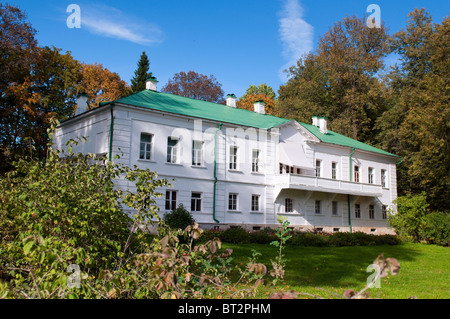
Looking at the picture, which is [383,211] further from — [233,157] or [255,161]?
[233,157]

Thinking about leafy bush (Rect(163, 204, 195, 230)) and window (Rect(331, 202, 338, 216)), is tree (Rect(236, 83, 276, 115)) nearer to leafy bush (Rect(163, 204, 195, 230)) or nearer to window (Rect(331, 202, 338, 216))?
window (Rect(331, 202, 338, 216))

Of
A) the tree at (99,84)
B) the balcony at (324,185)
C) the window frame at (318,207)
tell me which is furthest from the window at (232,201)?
the tree at (99,84)

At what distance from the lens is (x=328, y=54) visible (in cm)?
4859

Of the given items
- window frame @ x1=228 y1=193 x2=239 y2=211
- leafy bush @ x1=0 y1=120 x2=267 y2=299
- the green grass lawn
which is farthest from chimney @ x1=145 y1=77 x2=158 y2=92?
leafy bush @ x1=0 y1=120 x2=267 y2=299

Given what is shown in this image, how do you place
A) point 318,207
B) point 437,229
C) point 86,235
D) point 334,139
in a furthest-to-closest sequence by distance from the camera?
point 334,139
point 318,207
point 437,229
point 86,235

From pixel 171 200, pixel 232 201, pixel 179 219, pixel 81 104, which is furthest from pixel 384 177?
pixel 81 104

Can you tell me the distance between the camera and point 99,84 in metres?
45.4

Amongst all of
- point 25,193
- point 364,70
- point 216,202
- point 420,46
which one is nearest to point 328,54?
point 364,70

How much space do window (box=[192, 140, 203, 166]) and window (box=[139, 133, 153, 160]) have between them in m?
3.06

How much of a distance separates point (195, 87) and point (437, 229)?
37.1 m

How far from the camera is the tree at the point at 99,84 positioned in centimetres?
4400

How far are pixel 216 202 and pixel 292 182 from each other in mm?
6008

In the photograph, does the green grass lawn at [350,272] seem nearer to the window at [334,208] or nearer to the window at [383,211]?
the window at [334,208]

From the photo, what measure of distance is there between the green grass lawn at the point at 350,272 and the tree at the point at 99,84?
29.9m
